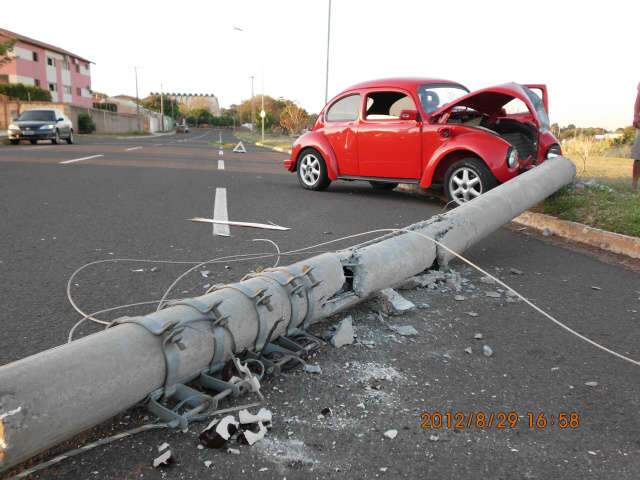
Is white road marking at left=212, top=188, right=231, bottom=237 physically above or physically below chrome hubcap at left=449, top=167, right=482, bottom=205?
below

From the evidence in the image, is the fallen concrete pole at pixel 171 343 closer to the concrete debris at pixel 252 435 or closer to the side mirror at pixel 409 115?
the concrete debris at pixel 252 435

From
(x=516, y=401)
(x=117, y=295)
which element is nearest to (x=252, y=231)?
(x=117, y=295)

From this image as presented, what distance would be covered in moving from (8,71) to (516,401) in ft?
217

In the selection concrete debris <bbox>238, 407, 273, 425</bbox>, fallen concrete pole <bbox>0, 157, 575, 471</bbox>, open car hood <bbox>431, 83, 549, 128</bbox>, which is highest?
open car hood <bbox>431, 83, 549, 128</bbox>

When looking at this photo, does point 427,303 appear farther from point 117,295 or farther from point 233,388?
point 117,295

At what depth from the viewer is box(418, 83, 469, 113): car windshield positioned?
27.4 feet

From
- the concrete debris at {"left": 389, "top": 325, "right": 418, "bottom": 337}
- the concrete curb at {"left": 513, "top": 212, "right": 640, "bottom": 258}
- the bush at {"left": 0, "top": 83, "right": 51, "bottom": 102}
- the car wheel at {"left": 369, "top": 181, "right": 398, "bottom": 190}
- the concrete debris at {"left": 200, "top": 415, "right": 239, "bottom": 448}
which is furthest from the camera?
the bush at {"left": 0, "top": 83, "right": 51, "bottom": 102}

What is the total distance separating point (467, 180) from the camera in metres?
7.59

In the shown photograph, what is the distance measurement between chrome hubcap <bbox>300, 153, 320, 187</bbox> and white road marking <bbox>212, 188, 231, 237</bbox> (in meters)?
1.47

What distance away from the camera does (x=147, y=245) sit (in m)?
5.23

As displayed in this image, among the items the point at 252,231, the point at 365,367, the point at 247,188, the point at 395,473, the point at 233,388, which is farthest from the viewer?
the point at 247,188

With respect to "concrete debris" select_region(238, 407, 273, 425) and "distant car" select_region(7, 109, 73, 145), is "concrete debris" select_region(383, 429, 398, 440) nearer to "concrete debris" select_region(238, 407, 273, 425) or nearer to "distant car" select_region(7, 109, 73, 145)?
"concrete debris" select_region(238, 407, 273, 425)

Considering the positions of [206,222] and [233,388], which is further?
[206,222]

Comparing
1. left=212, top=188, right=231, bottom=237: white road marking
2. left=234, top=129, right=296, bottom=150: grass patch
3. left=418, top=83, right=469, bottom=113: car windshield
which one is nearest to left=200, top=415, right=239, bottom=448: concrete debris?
left=212, top=188, right=231, bottom=237: white road marking
